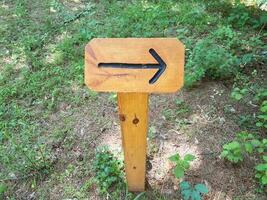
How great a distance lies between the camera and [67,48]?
4.38m

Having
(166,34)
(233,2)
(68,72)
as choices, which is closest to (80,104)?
(68,72)

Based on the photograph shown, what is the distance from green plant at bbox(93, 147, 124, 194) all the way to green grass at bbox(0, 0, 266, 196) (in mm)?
271

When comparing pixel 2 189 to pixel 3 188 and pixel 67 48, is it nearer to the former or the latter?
pixel 3 188

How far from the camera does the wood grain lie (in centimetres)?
192

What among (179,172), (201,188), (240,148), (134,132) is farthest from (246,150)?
(134,132)

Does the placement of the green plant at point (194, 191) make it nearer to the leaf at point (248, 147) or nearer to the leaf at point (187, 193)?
the leaf at point (187, 193)

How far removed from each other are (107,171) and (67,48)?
6.64ft

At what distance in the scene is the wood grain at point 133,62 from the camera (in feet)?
6.30

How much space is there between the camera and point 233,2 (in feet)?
16.2

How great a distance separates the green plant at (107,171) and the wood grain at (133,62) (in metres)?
1.12

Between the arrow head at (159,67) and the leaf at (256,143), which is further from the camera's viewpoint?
the leaf at (256,143)

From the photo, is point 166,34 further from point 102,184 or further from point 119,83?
point 119,83

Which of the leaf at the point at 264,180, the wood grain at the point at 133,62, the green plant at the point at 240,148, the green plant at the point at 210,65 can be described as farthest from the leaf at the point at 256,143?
the wood grain at the point at 133,62

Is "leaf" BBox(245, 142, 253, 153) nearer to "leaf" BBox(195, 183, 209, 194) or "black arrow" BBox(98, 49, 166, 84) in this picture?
"leaf" BBox(195, 183, 209, 194)
